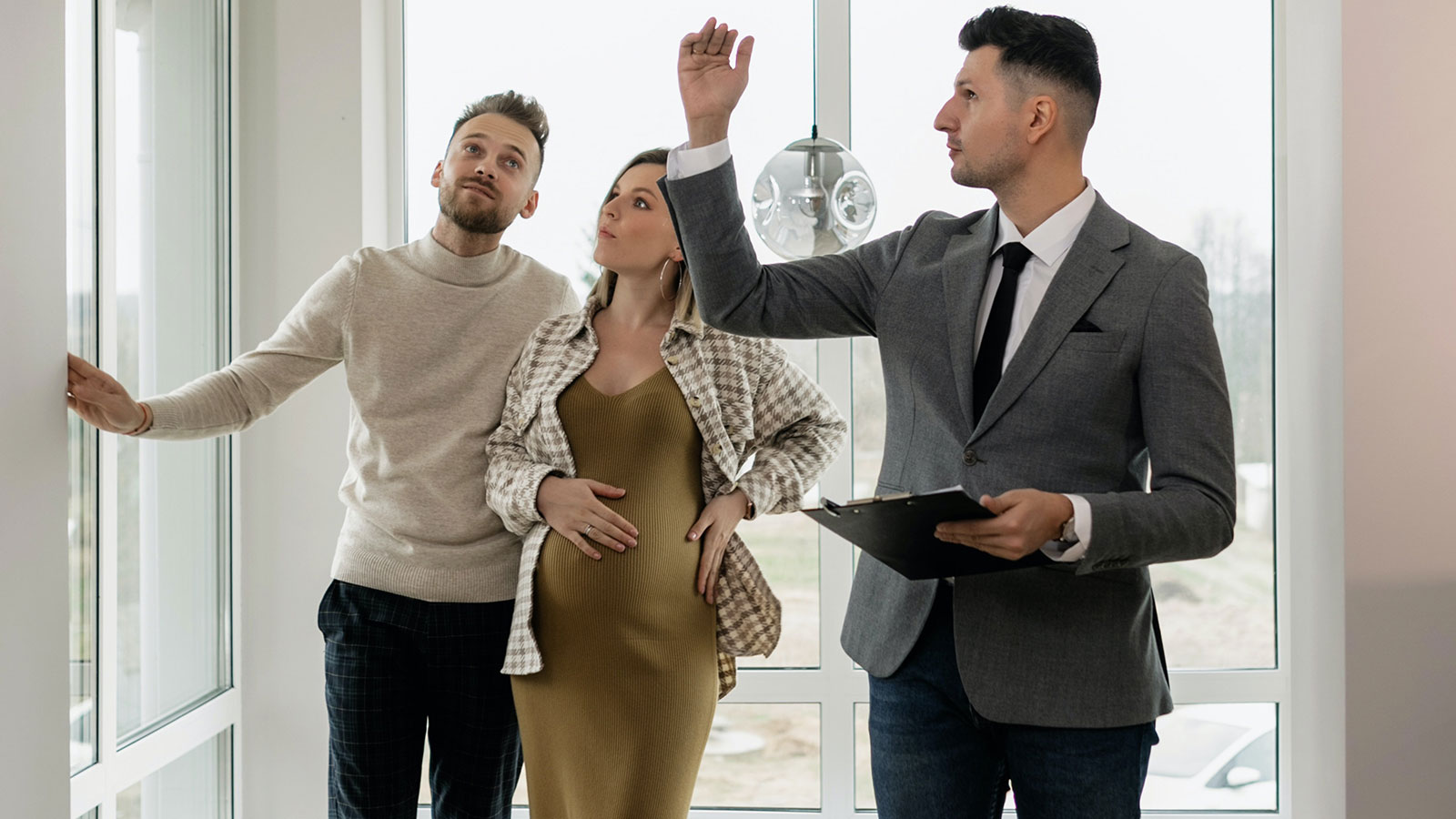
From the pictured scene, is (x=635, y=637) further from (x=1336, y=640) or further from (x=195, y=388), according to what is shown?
(x=1336, y=640)

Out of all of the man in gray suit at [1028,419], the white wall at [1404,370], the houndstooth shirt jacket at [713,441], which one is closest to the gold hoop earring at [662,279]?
the houndstooth shirt jacket at [713,441]

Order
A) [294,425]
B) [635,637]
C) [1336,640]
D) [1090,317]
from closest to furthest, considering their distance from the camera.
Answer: [1090,317]
[635,637]
[1336,640]
[294,425]

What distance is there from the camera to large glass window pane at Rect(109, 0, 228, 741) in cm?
238

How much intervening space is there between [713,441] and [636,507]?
0.58ft

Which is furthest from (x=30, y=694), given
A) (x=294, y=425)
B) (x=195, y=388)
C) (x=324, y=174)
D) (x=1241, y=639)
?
(x=1241, y=639)

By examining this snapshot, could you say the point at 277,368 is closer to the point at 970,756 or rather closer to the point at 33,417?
the point at 33,417

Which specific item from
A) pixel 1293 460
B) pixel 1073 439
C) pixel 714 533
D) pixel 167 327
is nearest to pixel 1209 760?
pixel 1293 460

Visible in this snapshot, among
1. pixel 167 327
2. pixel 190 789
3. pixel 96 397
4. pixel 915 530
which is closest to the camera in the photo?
pixel 915 530

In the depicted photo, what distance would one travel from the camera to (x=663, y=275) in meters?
2.12

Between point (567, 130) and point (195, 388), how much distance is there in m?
1.38

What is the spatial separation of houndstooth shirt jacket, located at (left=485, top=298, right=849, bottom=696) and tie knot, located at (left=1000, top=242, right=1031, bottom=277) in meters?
0.66

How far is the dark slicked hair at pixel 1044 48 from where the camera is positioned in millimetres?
1507

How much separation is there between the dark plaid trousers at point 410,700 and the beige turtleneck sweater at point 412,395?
5 centimetres

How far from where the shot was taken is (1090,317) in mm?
1446
